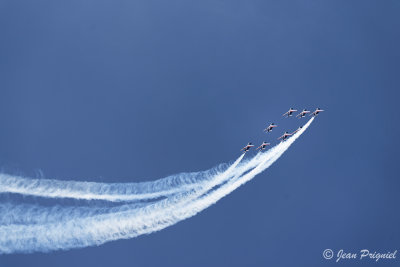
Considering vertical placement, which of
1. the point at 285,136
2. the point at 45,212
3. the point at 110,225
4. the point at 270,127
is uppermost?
the point at 270,127

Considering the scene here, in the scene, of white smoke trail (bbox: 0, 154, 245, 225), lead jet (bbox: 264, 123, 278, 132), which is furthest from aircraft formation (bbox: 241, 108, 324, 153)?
white smoke trail (bbox: 0, 154, 245, 225)

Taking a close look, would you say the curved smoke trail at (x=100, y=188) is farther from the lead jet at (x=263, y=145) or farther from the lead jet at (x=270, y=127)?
the lead jet at (x=270, y=127)

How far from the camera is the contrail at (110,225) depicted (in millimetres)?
47625

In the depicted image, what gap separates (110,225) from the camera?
50031mm

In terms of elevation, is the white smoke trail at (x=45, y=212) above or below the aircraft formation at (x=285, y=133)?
below

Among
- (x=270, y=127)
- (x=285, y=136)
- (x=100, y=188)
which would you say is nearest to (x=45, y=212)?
(x=100, y=188)

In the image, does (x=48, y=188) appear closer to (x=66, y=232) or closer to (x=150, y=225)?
(x=66, y=232)

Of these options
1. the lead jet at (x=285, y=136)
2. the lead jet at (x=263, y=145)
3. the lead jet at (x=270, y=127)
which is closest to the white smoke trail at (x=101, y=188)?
the lead jet at (x=263, y=145)

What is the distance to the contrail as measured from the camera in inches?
1875

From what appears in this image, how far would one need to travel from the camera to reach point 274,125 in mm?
62406

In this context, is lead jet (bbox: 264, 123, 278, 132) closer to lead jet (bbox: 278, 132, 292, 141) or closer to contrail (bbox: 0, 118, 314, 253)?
lead jet (bbox: 278, 132, 292, 141)

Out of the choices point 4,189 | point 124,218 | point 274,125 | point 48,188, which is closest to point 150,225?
point 124,218

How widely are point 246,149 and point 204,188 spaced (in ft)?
30.0

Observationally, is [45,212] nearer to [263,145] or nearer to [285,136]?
[263,145]
